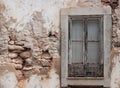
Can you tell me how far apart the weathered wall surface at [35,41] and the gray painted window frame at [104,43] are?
73 millimetres

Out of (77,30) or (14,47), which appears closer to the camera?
(14,47)

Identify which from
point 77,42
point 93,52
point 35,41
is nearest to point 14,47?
point 35,41

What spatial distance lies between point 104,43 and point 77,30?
1.62 feet

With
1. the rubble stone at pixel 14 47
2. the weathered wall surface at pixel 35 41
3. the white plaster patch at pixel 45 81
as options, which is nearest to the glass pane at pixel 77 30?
the weathered wall surface at pixel 35 41

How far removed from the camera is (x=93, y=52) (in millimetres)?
6973

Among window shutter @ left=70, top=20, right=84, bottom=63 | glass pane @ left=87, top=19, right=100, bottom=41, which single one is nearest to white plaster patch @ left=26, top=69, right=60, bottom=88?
window shutter @ left=70, top=20, right=84, bottom=63

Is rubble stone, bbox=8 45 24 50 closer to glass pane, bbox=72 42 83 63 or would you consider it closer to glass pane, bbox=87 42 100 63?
glass pane, bbox=72 42 83 63

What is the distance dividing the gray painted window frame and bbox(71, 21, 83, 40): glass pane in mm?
158

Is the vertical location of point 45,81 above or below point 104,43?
below

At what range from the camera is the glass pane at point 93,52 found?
6969 millimetres

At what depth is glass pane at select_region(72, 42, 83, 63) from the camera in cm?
698

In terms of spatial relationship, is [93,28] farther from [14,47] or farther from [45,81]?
[14,47]

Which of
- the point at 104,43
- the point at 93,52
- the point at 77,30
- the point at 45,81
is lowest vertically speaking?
the point at 45,81

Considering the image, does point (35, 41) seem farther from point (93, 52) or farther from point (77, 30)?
point (93, 52)
